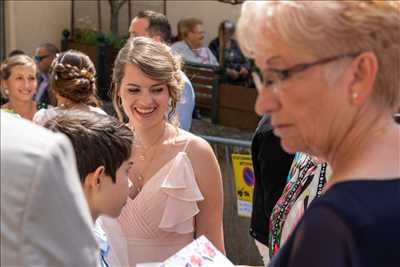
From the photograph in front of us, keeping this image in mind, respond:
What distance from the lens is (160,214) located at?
2.95 m

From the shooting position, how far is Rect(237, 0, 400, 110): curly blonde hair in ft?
4.49

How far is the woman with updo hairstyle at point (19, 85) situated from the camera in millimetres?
5812

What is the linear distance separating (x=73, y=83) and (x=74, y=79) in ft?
0.12

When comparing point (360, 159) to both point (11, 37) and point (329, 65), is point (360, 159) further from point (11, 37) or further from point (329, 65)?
point (11, 37)

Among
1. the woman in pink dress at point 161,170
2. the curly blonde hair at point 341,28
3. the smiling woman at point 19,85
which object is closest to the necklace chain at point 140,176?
the woman in pink dress at point 161,170

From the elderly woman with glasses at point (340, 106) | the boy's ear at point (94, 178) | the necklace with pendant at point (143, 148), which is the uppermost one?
the elderly woman with glasses at point (340, 106)

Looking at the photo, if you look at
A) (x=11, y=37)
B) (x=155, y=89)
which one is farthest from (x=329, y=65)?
(x=11, y=37)

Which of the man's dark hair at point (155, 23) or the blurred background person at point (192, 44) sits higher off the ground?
the man's dark hair at point (155, 23)

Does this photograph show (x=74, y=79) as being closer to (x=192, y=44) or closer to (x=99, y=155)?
(x=99, y=155)

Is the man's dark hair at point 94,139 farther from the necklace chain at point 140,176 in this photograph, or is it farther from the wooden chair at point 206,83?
the wooden chair at point 206,83

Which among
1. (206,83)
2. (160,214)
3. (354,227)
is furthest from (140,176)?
(206,83)

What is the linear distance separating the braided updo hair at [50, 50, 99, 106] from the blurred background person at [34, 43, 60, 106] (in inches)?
98.2

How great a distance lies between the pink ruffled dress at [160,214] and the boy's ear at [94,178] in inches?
35.0

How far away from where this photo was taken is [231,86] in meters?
8.37
